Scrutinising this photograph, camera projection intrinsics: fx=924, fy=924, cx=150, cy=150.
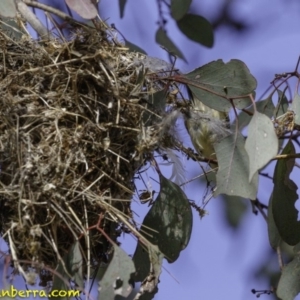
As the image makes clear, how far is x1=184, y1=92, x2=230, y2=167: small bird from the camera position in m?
2.82

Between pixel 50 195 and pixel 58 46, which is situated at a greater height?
pixel 58 46

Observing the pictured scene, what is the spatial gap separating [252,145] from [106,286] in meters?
0.51

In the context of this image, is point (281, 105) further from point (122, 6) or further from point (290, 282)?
point (122, 6)

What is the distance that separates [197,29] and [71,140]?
1.59 meters

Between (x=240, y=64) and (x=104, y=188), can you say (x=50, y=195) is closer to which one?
(x=104, y=188)

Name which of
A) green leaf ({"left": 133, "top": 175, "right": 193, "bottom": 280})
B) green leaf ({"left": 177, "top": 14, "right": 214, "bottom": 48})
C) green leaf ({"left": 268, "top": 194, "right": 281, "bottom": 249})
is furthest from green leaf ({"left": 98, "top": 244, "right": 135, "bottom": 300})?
green leaf ({"left": 177, "top": 14, "right": 214, "bottom": 48})

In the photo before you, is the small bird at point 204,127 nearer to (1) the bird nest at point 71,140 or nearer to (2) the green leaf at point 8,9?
(1) the bird nest at point 71,140

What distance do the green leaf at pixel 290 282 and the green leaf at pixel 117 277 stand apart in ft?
2.06

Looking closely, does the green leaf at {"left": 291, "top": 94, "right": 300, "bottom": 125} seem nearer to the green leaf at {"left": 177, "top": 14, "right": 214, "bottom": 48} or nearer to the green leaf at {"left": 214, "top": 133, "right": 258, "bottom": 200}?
the green leaf at {"left": 214, "top": 133, "right": 258, "bottom": 200}

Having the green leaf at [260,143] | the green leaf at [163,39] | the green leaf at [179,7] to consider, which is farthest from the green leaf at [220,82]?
the green leaf at [163,39]

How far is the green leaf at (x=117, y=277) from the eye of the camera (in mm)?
2346

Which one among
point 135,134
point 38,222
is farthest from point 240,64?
point 38,222

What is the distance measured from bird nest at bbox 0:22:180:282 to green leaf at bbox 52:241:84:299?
36 mm

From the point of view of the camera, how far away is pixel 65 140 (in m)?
2.48
